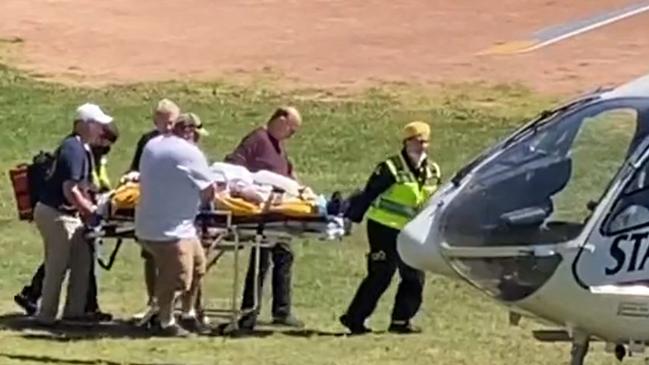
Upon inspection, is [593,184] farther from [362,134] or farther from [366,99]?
[366,99]

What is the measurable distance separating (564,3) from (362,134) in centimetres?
1657

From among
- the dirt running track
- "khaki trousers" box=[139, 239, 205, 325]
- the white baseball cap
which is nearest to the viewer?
"khaki trousers" box=[139, 239, 205, 325]

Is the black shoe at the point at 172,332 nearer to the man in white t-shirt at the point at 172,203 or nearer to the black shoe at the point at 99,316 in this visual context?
the man in white t-shirt at the point at 172,203

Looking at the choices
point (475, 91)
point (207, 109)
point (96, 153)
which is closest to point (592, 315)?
point (96, 153)

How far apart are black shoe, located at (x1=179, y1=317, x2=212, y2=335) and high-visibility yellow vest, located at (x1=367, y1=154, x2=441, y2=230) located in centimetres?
143

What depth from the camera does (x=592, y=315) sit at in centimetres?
1120

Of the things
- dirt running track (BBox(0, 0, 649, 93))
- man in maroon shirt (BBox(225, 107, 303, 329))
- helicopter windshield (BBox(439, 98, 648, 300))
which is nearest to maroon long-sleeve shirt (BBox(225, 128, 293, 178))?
man in maroon shirt (BBox(225, 107, 303, 329))

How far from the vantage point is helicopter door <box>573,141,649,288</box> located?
11.1m

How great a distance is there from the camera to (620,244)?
1112cm

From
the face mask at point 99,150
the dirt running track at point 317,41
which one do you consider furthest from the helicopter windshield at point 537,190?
the dirt running track at point 317,41

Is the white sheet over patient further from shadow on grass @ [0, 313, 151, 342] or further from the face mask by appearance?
shadow on grass @ [0, 313, 151, 342]

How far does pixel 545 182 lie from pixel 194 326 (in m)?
4.11

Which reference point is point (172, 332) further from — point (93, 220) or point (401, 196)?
point (401, 196)

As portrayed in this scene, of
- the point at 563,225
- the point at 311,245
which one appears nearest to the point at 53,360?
the point at 563,225
